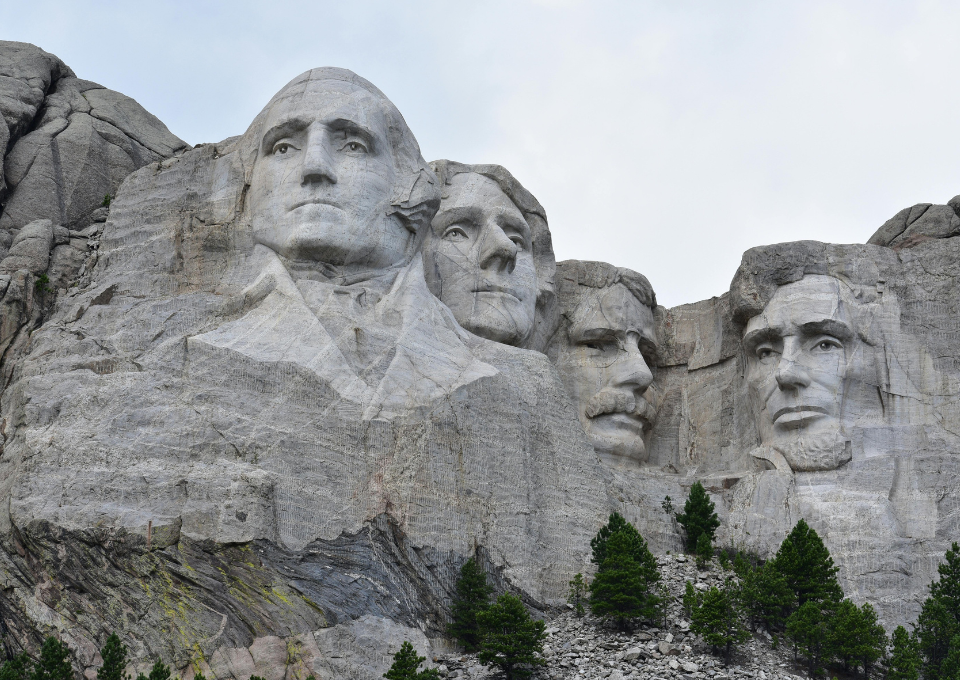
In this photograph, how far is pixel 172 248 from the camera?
858 inches

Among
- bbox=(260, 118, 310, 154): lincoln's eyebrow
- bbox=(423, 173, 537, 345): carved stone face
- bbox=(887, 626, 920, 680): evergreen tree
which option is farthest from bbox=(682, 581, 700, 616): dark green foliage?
bbox=(260, 118, 310, 154): lincoln's eyebrow

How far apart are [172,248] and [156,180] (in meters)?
1.23

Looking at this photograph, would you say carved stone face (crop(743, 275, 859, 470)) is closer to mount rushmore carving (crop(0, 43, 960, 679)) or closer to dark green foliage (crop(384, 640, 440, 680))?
mount rushmore carving (crop(0, 43, 960, 679))

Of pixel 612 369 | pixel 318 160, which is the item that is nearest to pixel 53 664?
pixel 318 160

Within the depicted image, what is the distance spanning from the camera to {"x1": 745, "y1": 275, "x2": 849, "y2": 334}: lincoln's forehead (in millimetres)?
23125

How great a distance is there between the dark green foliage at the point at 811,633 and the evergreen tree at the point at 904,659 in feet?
2.29

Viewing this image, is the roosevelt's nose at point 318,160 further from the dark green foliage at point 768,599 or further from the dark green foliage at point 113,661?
the dark green foliage at point 768,599

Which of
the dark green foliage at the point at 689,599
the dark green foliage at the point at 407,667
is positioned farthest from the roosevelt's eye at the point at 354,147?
the dark green foliage at the point at 407,667

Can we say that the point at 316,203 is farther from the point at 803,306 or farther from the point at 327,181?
the point at 803,306

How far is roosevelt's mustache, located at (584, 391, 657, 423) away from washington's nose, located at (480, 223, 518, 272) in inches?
80.5

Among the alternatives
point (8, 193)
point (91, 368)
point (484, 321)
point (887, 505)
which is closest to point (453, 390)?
point (484, 321)

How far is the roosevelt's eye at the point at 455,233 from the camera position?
23406mm

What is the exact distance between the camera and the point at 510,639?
1805 cm

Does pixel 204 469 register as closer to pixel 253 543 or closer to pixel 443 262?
pixel 253 543
